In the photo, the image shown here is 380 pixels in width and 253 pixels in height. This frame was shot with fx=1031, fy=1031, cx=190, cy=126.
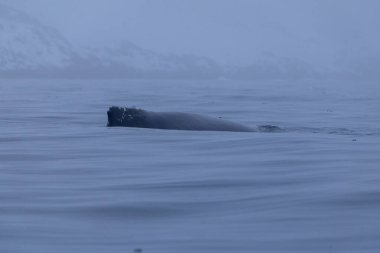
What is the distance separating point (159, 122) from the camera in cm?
1506

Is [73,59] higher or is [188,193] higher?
[73,59]

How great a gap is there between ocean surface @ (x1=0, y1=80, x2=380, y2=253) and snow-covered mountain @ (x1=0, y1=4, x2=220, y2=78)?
96993mm

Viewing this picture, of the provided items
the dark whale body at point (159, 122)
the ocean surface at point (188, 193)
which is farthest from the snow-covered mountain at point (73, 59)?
the ocean surface at point (188, 193)

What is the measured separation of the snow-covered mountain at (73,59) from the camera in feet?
382

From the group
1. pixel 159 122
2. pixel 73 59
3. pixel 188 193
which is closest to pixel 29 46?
pixel 73 59

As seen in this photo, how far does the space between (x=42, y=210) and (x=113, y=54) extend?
408 feet

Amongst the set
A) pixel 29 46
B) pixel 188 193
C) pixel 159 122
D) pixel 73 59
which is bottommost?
pixel 188 193

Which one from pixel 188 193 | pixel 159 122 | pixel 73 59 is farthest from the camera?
pixel 73 59

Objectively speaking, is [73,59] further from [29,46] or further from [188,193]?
[188,193]

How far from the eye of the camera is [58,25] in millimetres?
146250

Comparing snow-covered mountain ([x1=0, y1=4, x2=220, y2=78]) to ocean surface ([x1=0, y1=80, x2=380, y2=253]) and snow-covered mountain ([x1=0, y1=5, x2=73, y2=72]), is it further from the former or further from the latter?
ocean surface ([x1=0, y1=80, x2=380, y2=253])

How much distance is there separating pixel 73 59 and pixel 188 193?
387 feet

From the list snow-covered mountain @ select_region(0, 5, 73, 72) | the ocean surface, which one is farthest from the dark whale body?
snow-covered mountain @ select_region(0, 5, 73, 72)

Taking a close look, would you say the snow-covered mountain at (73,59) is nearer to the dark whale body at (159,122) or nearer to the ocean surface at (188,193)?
the dark whale body at (159,122)
